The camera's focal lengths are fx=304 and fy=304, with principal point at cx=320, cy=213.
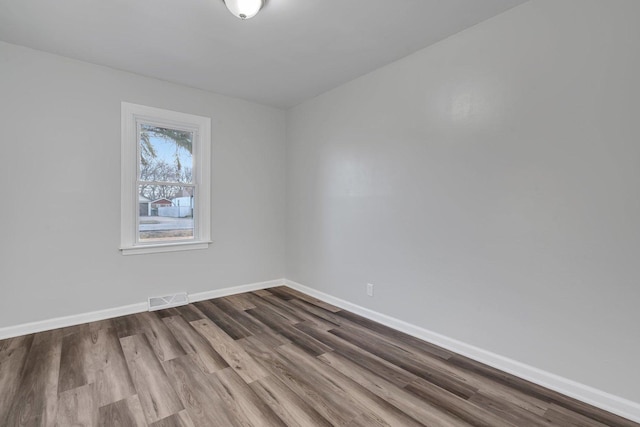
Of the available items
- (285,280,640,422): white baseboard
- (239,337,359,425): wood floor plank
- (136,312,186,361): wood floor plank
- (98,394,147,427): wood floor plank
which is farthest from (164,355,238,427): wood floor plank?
(285,280,640,422): white baseboard

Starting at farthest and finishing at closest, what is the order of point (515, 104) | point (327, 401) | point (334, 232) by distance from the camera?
point (334, 232), point (515, 104), point (327, 401)

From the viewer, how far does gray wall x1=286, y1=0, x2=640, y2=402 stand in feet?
5.90

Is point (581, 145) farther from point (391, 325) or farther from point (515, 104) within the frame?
point (391, 325)

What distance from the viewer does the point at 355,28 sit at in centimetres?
245

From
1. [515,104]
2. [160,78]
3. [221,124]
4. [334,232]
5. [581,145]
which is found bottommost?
[334,232]

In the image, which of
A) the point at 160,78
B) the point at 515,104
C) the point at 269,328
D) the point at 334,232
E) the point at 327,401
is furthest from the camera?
the point at 334,232

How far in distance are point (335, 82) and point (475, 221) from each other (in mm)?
2185

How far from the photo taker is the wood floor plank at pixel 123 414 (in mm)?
1679

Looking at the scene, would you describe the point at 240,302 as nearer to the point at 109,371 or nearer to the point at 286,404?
the point at 109,371

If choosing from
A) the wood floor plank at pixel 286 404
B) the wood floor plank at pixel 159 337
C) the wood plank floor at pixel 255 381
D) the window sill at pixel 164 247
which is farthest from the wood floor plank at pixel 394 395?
the window sill at pixel 164 247

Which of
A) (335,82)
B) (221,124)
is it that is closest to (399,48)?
(335,82)

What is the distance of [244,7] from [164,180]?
2.24m

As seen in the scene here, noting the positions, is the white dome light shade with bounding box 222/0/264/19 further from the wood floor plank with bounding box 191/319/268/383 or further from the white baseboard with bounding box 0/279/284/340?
the white baseboard with bounding box 0/279/284/340

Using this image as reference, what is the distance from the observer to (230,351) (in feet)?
8.27
